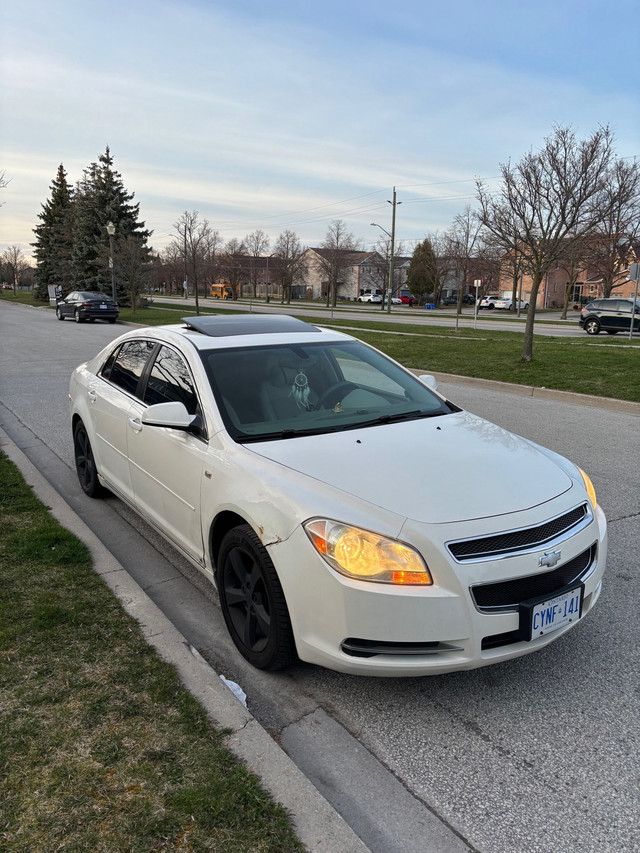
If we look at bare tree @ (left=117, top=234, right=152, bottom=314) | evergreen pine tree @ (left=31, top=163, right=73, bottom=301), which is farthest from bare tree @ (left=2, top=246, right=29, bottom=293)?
bare tree @ (left=117, top=234, right=152, bottom=314)

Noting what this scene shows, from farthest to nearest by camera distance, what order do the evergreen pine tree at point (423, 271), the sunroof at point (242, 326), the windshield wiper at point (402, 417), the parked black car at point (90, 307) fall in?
the evergreen pine tree at point (423, 271), the parked black car at point (90, 307), the sunroof at point (242, 326), the windshield wiper at point (402, 417)

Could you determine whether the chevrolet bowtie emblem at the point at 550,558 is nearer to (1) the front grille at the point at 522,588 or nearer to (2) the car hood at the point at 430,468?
(1) the front grille at the point at 522,588

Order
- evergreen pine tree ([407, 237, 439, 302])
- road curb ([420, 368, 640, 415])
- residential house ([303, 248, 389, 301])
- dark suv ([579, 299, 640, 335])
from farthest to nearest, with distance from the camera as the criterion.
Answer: residential house ([303, 248, 389, 301]) → evergreen pine tree ([407, 237, 439, 302]) → dark suv ([579, 299, 640, 335]) → road curb ([420, 368, 640, 415])

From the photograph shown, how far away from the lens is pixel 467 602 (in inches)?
96.1

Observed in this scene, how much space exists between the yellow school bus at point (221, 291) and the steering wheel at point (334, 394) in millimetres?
101005

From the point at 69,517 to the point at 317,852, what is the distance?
346 centimetres

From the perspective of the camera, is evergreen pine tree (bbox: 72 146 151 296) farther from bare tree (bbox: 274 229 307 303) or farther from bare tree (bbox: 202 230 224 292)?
bare tree (bbox: 274 229 307 303)

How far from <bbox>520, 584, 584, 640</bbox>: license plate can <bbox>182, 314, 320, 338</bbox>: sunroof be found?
2470 millimetres

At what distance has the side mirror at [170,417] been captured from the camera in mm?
3412

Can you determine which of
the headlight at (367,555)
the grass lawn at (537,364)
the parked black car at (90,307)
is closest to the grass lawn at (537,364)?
the grass lawn at (537,364)

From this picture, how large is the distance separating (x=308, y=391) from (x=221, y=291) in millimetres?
104605

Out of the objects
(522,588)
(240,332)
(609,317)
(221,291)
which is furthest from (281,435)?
(221,291)

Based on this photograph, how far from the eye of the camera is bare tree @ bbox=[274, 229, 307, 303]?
76562 millimetres

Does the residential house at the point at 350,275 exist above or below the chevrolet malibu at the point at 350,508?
above
